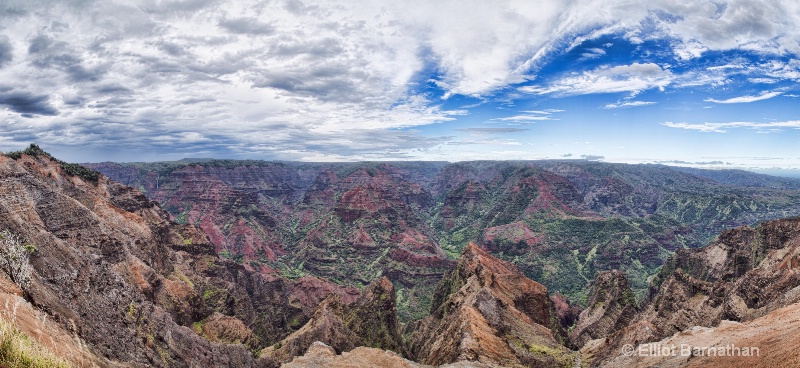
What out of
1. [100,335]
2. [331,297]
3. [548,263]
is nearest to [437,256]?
[548,263]

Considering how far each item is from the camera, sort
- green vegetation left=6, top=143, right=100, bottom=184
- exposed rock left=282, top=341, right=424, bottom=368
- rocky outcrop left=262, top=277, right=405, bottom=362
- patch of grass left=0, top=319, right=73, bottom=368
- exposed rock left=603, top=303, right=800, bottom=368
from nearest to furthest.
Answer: patch of grass left=0, top=319, right=73, bottom=368 → exposed rock left=603, top=303, right=800, bottom=368 → exposed rock left=282, top=341, right=424, bottom=368 → rocky outcrop left=262, top=277, right=405, bottom=362 → green vegetation left=6, top=143, right=100, bottom=184

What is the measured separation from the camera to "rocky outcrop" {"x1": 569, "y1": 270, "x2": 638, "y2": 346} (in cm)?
7000

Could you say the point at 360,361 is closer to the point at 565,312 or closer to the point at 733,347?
the point at 733,347

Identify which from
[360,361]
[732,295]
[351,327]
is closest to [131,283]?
[360,361]

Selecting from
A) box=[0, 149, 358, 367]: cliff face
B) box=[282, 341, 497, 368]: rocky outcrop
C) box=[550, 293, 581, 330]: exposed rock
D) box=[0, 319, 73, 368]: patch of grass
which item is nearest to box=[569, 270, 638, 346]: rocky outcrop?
box=[550, 293, 581, 330]: exposed rock

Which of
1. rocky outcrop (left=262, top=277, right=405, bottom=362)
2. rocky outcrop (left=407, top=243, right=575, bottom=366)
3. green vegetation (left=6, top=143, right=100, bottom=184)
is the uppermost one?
green vegetation (left=6, top=143, right=100, bottom=184)

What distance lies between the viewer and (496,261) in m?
88.4

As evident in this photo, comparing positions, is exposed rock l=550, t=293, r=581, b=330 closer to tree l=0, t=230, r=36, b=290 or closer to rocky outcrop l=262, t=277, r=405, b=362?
rocky outcrop l=262, t=277, r=405, b=362

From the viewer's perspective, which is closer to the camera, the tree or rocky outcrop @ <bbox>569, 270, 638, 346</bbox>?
the tree

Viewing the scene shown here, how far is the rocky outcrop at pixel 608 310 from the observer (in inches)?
2756

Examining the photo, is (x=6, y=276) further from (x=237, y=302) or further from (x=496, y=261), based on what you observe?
(x=496, y=261)

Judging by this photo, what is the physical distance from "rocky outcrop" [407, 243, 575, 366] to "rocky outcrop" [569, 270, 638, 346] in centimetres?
901

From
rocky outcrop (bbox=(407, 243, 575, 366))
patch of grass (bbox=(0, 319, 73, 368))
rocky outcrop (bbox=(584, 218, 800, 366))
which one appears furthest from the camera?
rocky outcrop (bbox=(407, 243, 575, 366))

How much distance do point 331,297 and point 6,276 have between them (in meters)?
61.9
